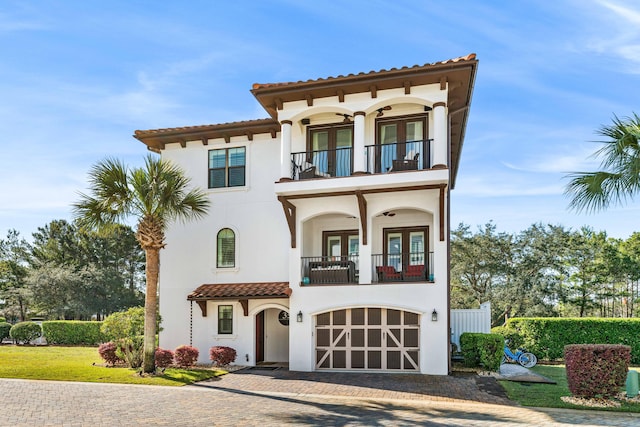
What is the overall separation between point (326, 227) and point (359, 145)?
3953mm

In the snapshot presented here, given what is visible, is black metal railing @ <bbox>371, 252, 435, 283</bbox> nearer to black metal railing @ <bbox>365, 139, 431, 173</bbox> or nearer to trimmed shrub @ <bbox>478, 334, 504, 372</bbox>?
trimmed shrub @ <bbox>478, 334, 504, 372</bbox>

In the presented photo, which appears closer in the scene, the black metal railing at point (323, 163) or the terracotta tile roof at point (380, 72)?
the terracotta tile roof at point (380, 72)

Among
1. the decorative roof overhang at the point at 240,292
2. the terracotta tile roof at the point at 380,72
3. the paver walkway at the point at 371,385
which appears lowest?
the paver walkway at the point at 371,385

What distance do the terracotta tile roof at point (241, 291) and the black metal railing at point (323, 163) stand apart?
389 cm

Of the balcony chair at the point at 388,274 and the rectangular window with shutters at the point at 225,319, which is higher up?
the balcony chair at the point at 388,274

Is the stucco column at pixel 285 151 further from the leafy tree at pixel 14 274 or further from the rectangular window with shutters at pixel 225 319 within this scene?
the leafy tree at pixel 14 274

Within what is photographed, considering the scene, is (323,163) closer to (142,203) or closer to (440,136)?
(440,136)

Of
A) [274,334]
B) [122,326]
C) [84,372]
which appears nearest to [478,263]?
[274,334]

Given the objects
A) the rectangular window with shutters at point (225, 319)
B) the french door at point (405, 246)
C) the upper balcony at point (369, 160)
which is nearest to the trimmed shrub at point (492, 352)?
the french door at point (405, 246)

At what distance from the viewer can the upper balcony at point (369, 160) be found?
18.4 metres

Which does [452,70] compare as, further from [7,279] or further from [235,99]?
[7,279]

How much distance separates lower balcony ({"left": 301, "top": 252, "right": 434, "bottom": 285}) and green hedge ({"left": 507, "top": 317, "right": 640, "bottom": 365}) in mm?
6883

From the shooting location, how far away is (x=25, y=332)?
30.5 meters

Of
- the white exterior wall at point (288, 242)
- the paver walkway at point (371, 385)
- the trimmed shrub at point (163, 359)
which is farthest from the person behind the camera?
the white exterior wall at point (288, 242)
